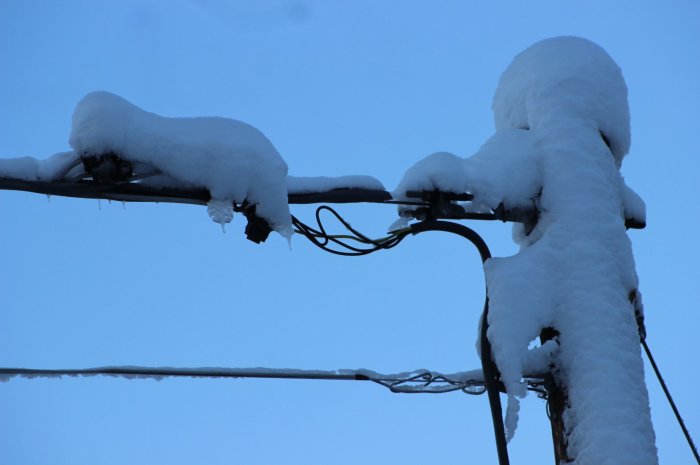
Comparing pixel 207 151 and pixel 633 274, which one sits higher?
pixel 207 151

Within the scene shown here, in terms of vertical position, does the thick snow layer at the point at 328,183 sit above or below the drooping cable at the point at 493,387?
above

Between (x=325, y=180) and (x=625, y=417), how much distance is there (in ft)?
5.17

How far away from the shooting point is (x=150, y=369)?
3965 millimetres

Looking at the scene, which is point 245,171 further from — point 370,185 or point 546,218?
point 546,218

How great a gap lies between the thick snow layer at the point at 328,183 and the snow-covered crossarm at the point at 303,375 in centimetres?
89

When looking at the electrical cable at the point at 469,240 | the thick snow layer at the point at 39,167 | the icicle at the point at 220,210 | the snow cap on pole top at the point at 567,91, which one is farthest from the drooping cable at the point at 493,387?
the thick snow layer at the point at 39,167

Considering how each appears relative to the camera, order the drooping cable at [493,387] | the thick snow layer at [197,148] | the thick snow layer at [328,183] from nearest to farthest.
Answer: the thick snow layer at [197,148] < the drooping cable at [493,387] < the thick snow layer at [328,183]

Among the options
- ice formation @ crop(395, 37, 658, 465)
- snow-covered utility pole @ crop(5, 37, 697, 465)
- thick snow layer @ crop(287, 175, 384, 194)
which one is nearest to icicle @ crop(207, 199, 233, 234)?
snow-covered utility pole @ crop(5, 37, 697, 465)

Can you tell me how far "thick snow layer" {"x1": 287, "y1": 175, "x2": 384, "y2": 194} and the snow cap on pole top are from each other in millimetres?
836

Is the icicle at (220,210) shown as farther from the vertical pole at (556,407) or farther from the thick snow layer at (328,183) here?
the vertical pole at (556,407)

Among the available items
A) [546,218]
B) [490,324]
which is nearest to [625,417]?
[490,324]

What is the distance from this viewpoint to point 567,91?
160 inches

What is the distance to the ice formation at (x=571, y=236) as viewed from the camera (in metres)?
3.38

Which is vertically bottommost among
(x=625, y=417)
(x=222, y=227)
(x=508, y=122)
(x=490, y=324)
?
(x=625, y=417)
